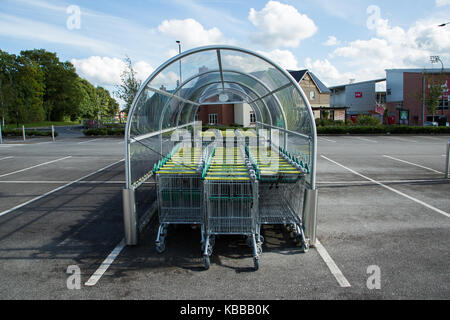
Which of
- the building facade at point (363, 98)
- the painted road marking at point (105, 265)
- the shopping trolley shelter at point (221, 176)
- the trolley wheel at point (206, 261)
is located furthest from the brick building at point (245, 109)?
the trolley wheel at point (206, 261)

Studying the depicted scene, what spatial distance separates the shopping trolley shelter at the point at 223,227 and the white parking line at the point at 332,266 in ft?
A: 0.08

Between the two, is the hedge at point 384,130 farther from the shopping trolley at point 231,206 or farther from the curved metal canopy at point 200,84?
the shopping trolley at point 231,206

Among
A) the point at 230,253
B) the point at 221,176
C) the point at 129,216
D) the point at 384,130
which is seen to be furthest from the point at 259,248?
the point at 384,130

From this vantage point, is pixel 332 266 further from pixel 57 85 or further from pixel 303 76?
pixel 57 85

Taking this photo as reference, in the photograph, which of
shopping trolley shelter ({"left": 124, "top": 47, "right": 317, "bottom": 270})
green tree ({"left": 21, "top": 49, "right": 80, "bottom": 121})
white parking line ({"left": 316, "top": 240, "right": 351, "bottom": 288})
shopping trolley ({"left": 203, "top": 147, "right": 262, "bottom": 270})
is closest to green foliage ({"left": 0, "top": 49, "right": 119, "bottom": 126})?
green tree ({"left": 21, "top": 49, "right": 80, "bottom": 121})

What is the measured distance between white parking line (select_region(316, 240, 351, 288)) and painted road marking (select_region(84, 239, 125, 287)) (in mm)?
3128

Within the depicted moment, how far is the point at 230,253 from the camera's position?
17.2ft

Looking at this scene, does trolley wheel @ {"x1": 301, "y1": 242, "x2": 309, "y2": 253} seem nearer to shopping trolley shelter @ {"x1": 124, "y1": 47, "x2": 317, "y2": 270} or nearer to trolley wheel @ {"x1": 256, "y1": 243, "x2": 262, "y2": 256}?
shopping trolley shelter @ {"x1": 124, "y1": 47, "x2": 317, "y2": 270}

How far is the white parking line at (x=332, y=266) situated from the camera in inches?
169
